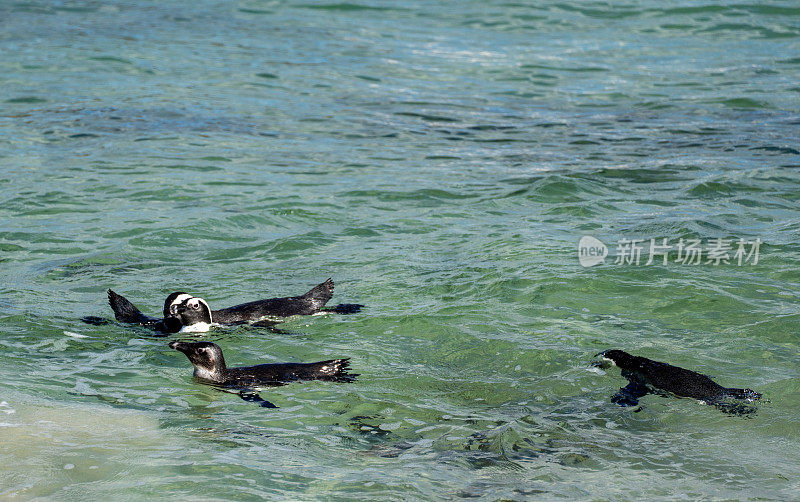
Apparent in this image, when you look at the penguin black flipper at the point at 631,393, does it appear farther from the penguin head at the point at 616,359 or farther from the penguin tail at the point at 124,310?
the penguin tail at the point at 124,310

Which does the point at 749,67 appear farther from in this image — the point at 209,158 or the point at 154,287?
the point at 154,287

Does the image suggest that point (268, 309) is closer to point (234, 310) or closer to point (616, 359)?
point (234, 310)

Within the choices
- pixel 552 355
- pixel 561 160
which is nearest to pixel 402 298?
pixel 552 355

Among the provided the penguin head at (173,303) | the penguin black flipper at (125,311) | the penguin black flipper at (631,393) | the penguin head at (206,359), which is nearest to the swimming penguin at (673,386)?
the penguin black flipper at (631,393)

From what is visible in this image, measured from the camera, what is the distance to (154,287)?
884 cm

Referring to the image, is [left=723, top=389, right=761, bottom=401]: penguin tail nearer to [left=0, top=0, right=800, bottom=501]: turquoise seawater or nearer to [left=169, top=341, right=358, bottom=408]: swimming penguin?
[left=0, top=0, right=800, bottom=501]: turquoise seawater

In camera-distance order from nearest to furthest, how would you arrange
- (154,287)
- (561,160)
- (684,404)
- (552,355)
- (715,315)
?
(684,404)
(552,355)
(715,315)
(154,287)
(561,160)

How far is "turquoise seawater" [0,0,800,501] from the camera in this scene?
5461 millimetres

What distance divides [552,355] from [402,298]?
5.68ft

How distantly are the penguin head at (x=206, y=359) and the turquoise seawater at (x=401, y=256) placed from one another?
0.19 metres

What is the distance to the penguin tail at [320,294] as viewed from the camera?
800 cm

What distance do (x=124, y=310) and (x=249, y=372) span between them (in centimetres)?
162

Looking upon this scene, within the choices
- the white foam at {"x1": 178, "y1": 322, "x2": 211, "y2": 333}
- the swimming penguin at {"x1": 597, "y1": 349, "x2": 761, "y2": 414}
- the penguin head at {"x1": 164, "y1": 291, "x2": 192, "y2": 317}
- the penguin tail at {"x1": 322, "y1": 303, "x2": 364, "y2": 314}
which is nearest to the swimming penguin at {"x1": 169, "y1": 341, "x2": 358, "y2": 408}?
the white foam at {"x1": 178, "y1": 322, "x2": 211, "y2": 333}

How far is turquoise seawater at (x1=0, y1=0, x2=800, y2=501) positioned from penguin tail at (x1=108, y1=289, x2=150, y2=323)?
0.22 metres
